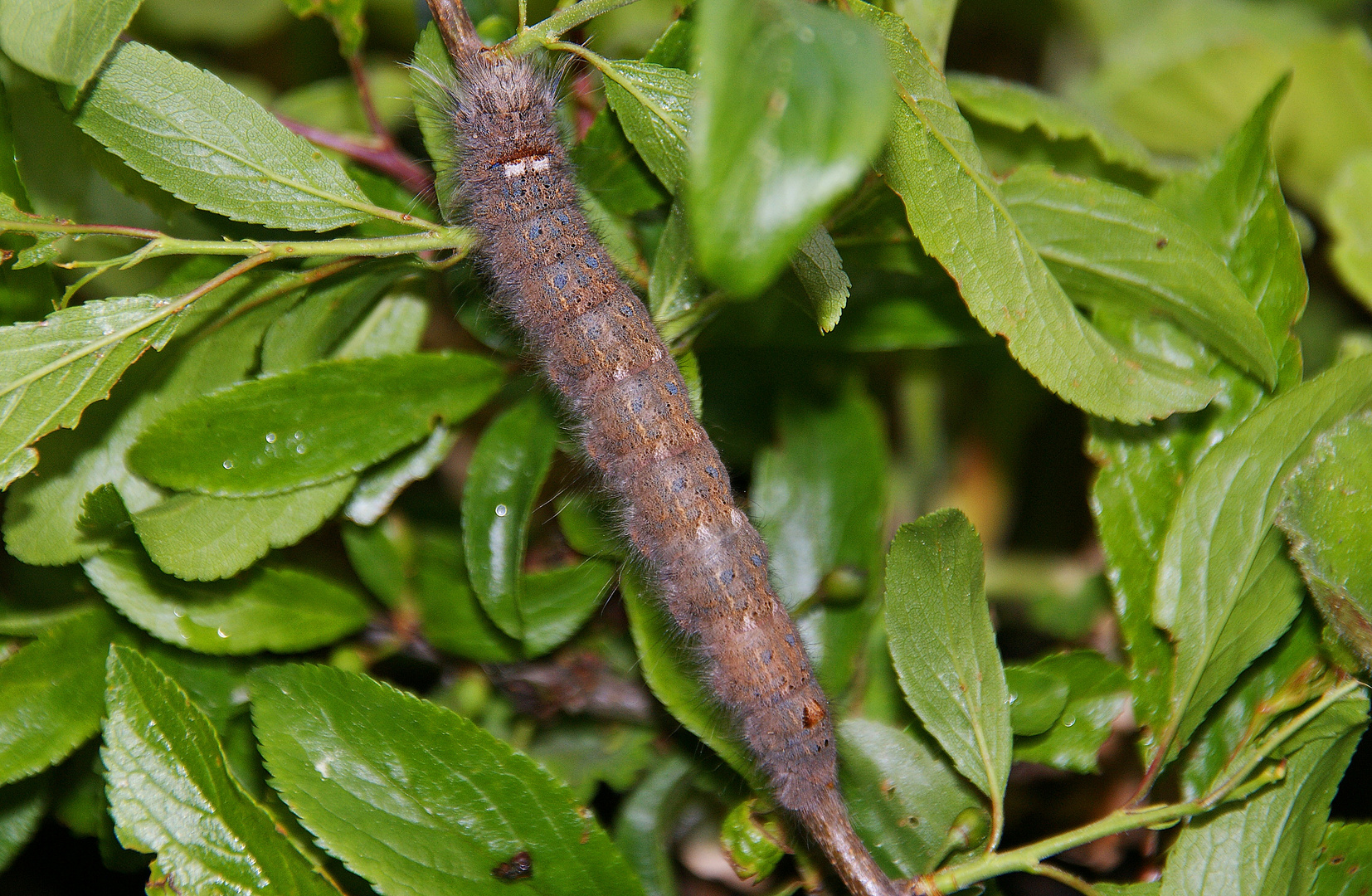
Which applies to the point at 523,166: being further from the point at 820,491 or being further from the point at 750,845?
the point at 750,845

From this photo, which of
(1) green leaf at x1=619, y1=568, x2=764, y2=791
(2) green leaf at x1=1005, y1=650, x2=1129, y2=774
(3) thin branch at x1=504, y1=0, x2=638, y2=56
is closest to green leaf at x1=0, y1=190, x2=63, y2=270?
(3) thin branch at x1=504, y1=0, x2=638, y2=56

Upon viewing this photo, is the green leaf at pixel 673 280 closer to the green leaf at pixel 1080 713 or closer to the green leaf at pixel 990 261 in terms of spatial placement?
the green leaf at pixel 990 261

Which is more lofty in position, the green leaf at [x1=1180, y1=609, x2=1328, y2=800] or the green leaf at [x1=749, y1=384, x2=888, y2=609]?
the green leaf at [x1=749, y1=384, x2=888, y2=609]

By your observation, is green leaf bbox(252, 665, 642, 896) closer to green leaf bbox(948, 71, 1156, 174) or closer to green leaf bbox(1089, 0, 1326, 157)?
green leaf bbox(948, 71, 1156, 174)

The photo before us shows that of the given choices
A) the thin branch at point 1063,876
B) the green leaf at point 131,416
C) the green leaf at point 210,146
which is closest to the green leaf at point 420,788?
the green leaf at point 131,416

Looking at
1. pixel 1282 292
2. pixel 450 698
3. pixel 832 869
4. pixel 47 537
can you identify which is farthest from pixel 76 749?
pixel 1282 292

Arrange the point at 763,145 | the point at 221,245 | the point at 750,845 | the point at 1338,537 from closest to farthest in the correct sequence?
the point at 763,145
the point at 221,245
the point at 1338,537
the point at 750,845

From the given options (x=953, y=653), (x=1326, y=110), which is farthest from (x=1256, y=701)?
(x=1326, y=110)
